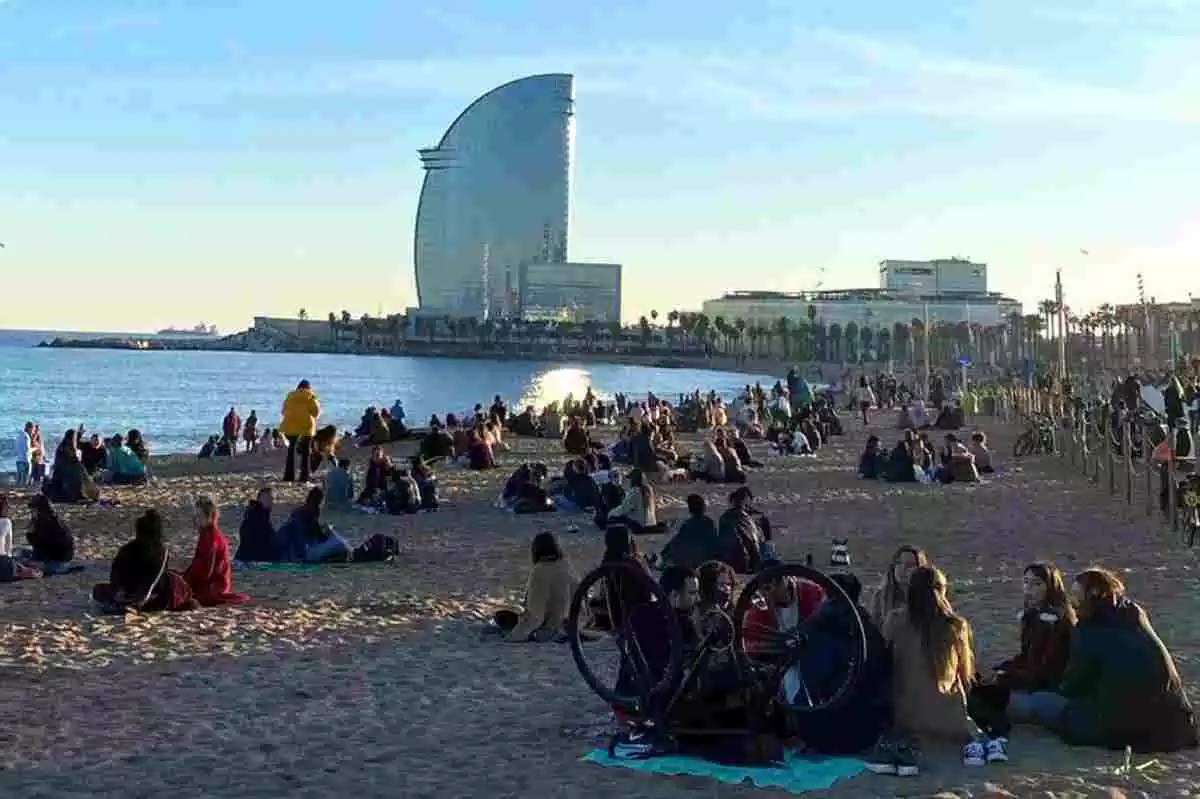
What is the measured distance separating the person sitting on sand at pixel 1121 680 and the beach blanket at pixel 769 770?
1.09 m

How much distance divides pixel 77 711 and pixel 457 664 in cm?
207

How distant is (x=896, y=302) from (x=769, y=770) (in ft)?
529

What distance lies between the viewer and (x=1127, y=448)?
605 inches

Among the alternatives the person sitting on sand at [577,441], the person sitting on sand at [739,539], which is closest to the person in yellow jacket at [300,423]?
the person sitting on sand at [577,441]

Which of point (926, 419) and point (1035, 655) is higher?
point (926, 419)

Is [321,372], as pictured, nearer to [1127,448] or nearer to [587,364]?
[587,364]

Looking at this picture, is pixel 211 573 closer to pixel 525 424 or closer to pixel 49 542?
pixel 49 542

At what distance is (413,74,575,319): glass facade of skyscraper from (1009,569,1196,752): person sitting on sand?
17429cm

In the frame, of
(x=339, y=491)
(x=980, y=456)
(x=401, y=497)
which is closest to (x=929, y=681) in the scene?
(x=401, y=497)

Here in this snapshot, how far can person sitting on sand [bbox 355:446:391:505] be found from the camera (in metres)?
16.1

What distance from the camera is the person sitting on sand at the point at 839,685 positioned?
18.4 ft

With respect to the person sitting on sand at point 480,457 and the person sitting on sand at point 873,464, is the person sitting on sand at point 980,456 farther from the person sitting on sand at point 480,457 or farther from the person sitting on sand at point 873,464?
the person sitting on sand at point 480,457

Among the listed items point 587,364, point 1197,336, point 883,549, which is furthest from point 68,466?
point 587,364

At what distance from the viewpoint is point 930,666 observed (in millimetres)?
5648
